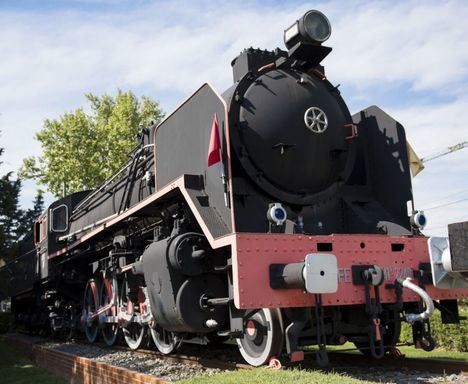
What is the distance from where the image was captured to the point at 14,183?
1180 centimetres

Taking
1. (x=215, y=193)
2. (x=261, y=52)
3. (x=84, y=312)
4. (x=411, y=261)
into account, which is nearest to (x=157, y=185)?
(x=215, y=193)

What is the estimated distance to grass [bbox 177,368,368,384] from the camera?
3.72 m

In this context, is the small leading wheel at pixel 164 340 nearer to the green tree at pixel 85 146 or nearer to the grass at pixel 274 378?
the grass at pixel 274 378

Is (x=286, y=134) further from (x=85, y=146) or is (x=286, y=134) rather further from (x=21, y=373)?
(x=85, y=146)

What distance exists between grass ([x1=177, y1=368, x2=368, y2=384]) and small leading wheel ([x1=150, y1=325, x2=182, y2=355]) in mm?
2534

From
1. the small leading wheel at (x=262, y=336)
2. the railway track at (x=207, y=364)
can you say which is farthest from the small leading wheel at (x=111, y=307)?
the small leading wheel at (x=262, y=336)

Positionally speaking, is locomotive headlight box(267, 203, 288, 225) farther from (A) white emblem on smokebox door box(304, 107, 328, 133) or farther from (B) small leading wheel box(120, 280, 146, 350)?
(B) small leading wheel box(120, 280, 146, 350)

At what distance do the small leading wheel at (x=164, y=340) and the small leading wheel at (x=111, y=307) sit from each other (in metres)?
1.18

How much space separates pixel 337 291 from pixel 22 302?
14.6m

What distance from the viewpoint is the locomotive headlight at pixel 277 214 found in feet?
17.1

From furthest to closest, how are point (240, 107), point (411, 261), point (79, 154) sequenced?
point (79, 154)
point (240, 107)
point (411, 261)

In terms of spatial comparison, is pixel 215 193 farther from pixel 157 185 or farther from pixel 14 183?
pixel 14 183

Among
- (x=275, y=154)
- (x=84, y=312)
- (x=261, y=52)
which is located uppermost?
(x=261, y=52)

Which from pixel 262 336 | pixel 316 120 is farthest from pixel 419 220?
pixel 262 336
